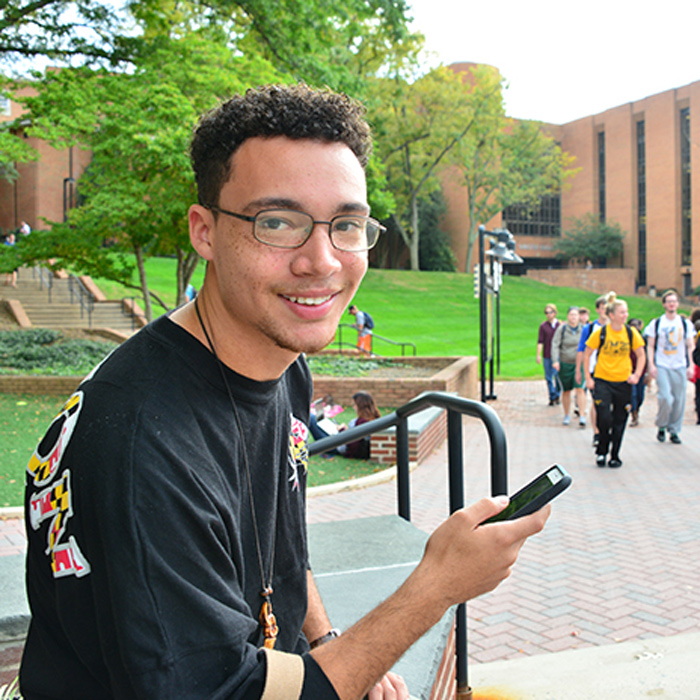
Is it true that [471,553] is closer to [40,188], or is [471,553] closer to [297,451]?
[297,451]

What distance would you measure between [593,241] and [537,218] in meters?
7.56

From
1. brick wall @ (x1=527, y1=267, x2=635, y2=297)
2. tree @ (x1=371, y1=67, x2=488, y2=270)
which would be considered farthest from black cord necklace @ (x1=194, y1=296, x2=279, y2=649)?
brick wall @ (x1=527, y1=267, x2=635, y2=297)

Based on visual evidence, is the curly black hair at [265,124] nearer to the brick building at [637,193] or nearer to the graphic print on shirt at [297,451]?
the graphic print on shirt at [297,451]

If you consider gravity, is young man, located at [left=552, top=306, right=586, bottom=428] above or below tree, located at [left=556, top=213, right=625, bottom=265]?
below

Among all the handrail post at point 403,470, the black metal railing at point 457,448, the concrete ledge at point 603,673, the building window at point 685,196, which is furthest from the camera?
the building window at point 685,196

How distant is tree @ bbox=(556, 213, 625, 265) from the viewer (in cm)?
6344

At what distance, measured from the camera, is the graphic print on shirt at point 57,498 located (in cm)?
116

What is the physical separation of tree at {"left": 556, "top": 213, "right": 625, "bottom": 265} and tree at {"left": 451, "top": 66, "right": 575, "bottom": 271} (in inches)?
357

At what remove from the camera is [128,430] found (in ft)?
3.80

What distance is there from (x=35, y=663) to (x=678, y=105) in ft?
227

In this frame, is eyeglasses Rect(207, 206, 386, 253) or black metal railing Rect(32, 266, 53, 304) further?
black metal railing Rect(32, 266, 53, 304)

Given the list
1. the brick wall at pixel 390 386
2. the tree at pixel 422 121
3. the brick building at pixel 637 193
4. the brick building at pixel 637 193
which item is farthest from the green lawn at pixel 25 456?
the brick building at pixel 637 193

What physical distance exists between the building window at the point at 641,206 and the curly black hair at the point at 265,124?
67.5 meters

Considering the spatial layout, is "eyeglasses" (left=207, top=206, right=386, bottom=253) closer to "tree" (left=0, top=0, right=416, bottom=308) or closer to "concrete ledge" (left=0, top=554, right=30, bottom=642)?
"concrete ledge" (left=0, top=554, right=30, bottom=642)
